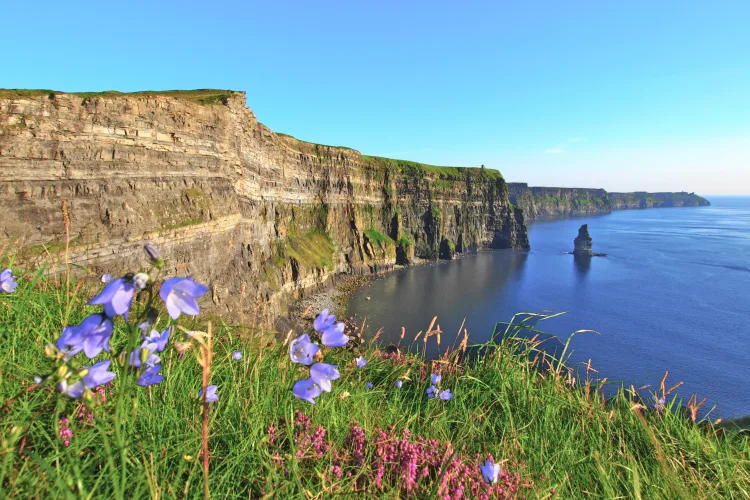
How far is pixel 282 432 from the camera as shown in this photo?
2482mm

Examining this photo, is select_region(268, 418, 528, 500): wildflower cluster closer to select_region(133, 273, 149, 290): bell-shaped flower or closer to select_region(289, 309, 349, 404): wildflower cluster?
select_region(289, 309, 349, 404): wildflower cluster

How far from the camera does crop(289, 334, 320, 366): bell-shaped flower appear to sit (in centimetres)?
185

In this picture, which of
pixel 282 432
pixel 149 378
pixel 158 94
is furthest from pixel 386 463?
pixel 158 94

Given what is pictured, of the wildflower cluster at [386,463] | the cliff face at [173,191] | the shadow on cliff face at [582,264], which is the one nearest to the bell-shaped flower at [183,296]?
the wildflower cluster at [386,463]

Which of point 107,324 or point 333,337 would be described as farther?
point 333,337

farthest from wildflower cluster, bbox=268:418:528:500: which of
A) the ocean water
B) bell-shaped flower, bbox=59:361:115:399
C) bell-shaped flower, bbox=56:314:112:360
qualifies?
the ocean water

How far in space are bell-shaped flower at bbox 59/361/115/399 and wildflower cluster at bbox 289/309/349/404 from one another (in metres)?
0.80

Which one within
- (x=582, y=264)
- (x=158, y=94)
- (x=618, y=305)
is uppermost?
(x=158, y=94)

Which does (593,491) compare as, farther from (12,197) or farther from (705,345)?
(705,345)

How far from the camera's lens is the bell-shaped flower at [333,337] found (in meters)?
1.82

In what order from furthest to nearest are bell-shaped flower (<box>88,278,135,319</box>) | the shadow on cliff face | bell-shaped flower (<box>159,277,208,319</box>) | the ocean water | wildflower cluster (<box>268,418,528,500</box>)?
the shadow on cliff face, the ocean water, wildflower cluster (<box>268,418,528,500</box>), bell-shaped flower (<box>159,277,208,319</box>), bell-shaped flower (<box>88,278,135,319</box>)

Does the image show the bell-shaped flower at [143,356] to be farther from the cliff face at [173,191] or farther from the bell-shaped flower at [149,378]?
the cliff face at [173,191]

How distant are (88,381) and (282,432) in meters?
1.37

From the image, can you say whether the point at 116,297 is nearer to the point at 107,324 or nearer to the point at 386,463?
the point at 107,324
